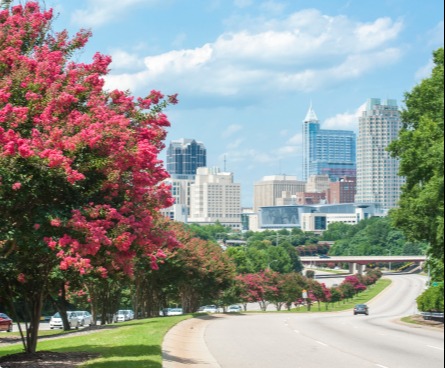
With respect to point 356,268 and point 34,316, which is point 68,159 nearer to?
point 34,316

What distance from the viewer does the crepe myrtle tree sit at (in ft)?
50.6

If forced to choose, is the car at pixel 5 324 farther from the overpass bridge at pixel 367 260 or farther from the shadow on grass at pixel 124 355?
the overpass bridge at pixel 367 260

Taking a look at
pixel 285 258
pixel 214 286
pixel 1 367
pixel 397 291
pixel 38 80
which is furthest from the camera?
pixel 285 258

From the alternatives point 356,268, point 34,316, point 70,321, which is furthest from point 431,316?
point 356,268

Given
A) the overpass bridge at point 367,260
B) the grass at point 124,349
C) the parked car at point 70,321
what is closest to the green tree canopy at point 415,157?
the grass at point 124,349

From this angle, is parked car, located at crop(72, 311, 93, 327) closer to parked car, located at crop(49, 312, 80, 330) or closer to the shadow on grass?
parked car, located at crop(49, 312, 80, 330)

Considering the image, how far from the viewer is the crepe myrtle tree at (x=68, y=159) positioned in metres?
15.4

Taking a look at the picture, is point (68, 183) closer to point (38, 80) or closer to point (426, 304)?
point (38, 80)

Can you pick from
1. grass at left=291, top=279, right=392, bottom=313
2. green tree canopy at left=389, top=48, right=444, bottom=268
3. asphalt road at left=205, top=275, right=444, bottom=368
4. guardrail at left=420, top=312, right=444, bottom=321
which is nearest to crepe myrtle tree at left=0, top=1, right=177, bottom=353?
asphalt road at left=205, top=275, right=444, bottom=368

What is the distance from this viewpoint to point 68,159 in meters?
15.1

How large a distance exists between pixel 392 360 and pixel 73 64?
1136cm

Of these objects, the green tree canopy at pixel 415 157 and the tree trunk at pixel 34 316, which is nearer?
the tree trunk at pixel 34 316

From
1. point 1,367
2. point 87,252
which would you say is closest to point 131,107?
point 87,252

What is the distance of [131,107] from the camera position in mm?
19281
